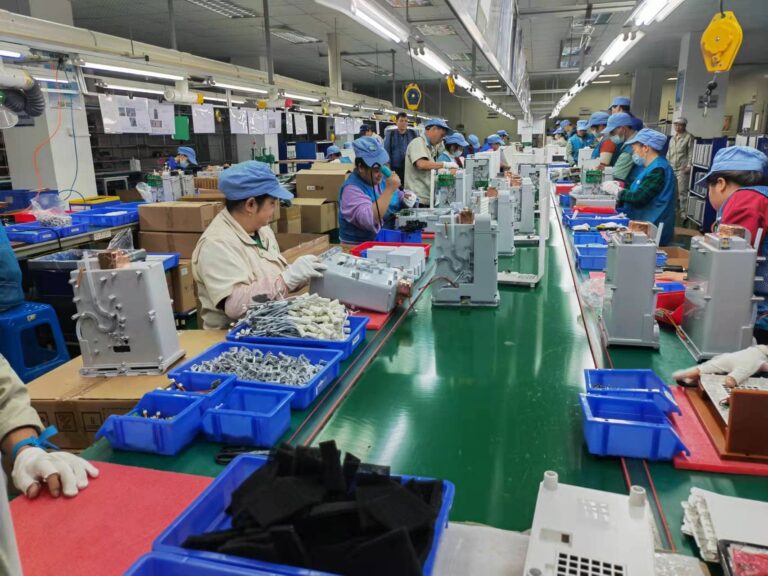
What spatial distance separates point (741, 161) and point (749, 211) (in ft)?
0.96

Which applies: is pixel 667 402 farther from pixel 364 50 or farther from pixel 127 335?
pixel 364 50

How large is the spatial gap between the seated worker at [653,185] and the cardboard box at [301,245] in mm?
2544

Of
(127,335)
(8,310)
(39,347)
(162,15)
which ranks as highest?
(162,15)

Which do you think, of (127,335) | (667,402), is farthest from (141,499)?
(667,402)

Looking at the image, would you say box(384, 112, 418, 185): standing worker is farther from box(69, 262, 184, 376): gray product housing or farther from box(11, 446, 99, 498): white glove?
box(11, 446, 99, 498): white glove

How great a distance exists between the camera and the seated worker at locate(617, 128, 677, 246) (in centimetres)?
404

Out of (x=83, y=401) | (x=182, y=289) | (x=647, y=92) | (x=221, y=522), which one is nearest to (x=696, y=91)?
(x=647, y=92)

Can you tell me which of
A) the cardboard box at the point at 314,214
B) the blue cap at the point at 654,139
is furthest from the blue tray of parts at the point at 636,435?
the cardboard box at the point at 314,214

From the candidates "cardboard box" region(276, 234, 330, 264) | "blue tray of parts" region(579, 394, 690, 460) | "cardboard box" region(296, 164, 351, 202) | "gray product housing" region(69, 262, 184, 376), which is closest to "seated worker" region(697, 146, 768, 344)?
"blue tray of parts" region(579, 394, 690, 460)

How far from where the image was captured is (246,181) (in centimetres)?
228

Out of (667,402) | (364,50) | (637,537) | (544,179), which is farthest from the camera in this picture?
(364,50)

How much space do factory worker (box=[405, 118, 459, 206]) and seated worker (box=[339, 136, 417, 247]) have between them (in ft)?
5.25

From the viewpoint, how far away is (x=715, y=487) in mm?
1215

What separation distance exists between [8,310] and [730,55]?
16.1 feet
